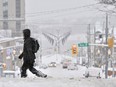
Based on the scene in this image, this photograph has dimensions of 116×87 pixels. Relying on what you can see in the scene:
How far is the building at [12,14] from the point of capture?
114m

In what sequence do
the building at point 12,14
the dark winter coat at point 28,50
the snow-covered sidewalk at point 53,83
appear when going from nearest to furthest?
the snow-covered sidewalk at point 53,83, the dark winter coat at point 28,50, the building at point 12,14

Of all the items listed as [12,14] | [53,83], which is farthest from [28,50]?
[12,14]

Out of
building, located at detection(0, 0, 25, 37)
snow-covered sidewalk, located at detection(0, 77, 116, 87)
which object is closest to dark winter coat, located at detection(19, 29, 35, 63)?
snow-covered sidewalk, located at detection(0, 77, 116, 87)

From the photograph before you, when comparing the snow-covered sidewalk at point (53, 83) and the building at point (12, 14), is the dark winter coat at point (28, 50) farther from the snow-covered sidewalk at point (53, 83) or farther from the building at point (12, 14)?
the building at point (12, 14)

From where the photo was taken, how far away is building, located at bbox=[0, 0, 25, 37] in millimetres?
114438

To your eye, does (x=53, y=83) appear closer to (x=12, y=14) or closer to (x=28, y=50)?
(x=28, y=50)

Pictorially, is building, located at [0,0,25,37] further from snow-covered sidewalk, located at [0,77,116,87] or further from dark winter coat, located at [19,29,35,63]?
snow-covered sidewalk, located at [0,77,116,87]

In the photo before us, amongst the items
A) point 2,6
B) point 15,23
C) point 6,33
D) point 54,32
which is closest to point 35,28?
point 54,32

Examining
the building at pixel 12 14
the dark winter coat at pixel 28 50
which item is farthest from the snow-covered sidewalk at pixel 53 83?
the building at pixel 12 14

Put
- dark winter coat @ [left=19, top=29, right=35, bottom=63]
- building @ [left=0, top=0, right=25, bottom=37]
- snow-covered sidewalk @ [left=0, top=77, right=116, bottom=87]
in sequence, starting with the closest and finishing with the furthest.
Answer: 1. snow-covered sidewalk @ [left=0, top=77, right=116, bottom=87]
2. dark winter coat @ [left=19, top=29, right=35, bottom=63]
3. building @ [left=0, top=0, right=25, bottom=37]

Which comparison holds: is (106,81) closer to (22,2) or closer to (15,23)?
(15,23)

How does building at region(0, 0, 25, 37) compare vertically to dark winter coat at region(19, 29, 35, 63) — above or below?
above

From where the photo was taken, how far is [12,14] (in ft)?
427

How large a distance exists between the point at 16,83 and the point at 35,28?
224 feet
